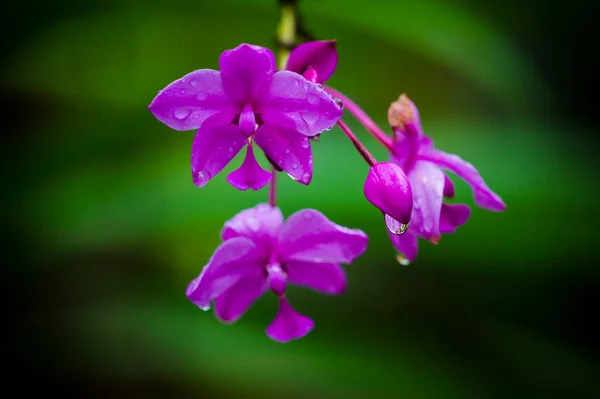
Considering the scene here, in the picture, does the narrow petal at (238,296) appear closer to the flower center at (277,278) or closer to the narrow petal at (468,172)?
the flower center at (277,278)

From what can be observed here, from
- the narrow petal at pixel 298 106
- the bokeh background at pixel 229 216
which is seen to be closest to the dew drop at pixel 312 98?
the narrow petal at pixel 298 106

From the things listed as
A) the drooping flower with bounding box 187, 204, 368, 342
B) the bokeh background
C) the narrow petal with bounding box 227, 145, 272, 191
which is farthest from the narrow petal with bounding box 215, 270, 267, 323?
the bokeh background

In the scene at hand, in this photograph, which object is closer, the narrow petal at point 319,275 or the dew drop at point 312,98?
the dew drop at point 312,98

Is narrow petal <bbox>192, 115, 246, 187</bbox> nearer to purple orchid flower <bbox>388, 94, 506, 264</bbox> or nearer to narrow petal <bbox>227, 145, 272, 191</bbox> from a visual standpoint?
narrow petal <bbox>227, 145, 272, 191</bbox>

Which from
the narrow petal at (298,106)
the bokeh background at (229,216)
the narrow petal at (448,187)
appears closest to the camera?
the narrow petal at (298,106)

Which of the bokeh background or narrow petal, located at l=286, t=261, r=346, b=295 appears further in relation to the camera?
the bokeh background

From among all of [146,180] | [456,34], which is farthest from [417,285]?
[146,180]

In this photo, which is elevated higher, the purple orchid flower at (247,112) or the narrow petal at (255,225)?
the purple orchid flower at (247,112)
